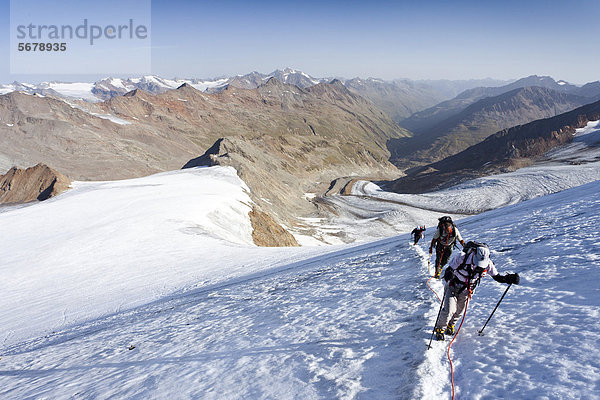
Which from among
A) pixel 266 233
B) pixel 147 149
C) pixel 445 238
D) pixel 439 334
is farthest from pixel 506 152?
pixel 147 149

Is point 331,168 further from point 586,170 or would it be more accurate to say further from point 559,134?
point 586,170

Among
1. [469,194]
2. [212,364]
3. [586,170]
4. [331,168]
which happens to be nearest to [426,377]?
[212,364]

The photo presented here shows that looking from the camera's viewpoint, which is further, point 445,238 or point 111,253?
point 111,253

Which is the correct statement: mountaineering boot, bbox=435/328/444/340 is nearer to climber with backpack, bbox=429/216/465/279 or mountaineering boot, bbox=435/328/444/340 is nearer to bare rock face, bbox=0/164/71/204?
climber with backpack, bbox=429/216/465/279

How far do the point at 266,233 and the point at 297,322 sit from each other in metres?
31.3

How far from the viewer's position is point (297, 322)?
8.59m

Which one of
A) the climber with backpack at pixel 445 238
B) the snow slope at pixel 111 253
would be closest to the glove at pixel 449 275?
the climber with backpack at pixel 445 238

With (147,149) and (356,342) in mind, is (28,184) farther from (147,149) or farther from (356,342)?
(356,342)

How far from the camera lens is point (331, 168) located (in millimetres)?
152500

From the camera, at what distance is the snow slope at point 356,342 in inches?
203

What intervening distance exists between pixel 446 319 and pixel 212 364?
512 centimetres

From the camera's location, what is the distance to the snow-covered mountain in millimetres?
5359

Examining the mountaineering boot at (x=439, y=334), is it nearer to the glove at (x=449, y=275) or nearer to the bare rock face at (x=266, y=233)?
the glove at (x=449, y=275)

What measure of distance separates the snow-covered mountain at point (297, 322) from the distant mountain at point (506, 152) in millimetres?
79388
